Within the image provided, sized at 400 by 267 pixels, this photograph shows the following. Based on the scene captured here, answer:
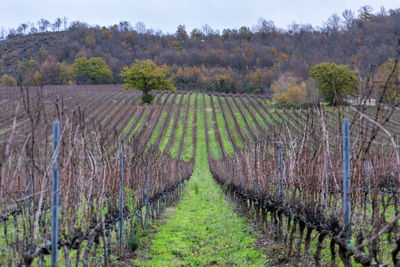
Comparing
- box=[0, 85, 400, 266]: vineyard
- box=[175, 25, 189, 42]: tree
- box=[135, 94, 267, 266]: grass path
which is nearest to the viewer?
box=[0, 85, 400, 266]: vineyard

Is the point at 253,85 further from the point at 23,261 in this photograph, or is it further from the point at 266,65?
the point at 23,261

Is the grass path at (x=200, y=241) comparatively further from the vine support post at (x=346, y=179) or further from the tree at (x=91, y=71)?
the tree at (x=91, y=71)

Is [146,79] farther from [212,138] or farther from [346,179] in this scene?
[346,179]

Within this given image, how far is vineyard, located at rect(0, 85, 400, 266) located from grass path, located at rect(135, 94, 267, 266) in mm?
543

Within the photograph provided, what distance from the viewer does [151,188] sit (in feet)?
39.8

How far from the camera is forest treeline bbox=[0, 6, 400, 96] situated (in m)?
85.4

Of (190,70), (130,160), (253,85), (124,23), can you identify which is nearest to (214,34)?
(124,23)

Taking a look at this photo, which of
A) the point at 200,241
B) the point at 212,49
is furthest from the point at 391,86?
the point at 212,49

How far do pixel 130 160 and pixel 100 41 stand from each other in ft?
402

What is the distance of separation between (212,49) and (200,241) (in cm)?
11093

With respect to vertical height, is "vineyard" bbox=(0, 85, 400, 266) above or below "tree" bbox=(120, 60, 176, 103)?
below

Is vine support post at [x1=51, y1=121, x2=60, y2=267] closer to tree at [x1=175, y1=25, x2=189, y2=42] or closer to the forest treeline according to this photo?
the forest treeline

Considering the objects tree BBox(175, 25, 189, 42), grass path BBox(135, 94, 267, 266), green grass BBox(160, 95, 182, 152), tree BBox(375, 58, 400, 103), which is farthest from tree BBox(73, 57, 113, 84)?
tree BBox(375, 58, 400, 103)

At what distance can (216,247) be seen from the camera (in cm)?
862
